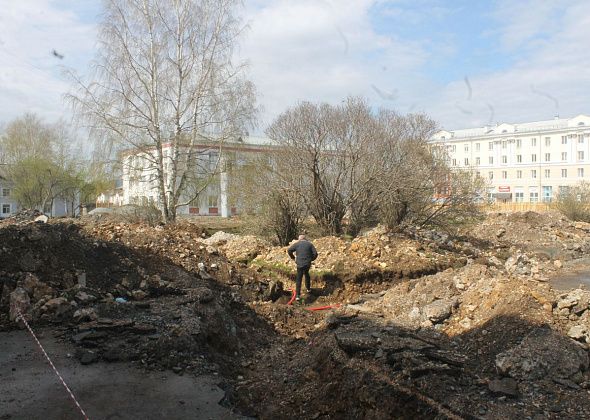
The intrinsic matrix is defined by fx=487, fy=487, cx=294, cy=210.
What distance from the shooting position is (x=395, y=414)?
191 inches

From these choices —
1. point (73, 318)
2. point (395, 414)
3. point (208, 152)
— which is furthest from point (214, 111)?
point (395, 414)

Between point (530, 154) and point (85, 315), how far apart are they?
62197mm

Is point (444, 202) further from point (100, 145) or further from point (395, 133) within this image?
point (100, 145)

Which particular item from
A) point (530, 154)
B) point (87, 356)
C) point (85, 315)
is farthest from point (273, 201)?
point (530, 154)

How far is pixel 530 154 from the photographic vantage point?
5994cm

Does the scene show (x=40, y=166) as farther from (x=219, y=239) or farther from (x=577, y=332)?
(x=577, y=332)

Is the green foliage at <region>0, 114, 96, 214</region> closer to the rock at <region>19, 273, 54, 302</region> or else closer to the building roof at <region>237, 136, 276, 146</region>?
the building roof at <region>237, 136, 276, 146</region>

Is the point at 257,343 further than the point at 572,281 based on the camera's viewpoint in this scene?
No

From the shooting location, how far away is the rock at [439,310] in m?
7.88

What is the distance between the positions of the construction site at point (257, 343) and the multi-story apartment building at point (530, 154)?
51.4 metres

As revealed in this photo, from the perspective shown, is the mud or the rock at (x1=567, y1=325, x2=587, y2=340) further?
the rock at (x1=567, y1=325, x2=587, y2=340)

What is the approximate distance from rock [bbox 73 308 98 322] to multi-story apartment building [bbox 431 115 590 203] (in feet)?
179

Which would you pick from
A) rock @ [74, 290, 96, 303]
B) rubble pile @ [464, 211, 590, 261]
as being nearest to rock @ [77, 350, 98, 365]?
rock @ [74, 290, 96, 303]

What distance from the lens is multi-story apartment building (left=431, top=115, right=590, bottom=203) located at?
57000 millimetres
